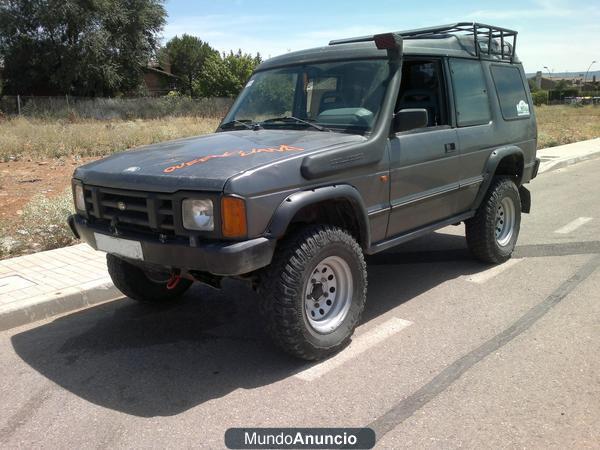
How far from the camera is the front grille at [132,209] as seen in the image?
3389 millimetres

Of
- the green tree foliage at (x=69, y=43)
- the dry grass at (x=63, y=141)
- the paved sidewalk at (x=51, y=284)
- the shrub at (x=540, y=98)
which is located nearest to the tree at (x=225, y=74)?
the green tree foliage at (x=69, y=43)

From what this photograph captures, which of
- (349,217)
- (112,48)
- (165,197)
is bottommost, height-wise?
(349,217)

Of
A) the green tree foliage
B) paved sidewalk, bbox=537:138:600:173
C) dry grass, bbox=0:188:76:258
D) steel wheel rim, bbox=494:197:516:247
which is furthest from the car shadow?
the green tree foliage

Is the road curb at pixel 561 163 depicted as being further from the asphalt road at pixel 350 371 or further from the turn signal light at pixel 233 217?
the turn signal light at pixel 233 217

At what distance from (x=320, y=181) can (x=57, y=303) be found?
272 centimetres

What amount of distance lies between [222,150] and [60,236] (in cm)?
384

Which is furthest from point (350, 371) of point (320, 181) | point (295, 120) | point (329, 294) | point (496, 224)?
point (496, 224)

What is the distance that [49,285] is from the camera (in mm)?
5105

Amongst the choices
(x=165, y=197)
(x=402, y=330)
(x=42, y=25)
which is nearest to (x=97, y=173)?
(x=165, y=197)

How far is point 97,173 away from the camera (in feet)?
12.5

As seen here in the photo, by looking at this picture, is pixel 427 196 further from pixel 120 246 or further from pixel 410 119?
pixel 120 246

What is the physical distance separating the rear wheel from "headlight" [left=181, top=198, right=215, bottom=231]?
137 cm

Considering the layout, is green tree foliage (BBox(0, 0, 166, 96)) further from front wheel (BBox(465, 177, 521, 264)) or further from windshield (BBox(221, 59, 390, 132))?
front wheel (BBox(465, 177, 521, 264))

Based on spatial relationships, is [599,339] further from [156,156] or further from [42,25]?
[42,25]
